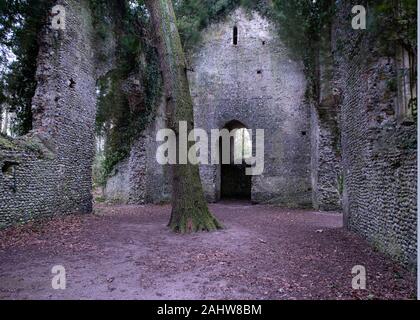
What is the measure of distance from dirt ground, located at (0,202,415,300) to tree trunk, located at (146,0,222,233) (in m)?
0.56

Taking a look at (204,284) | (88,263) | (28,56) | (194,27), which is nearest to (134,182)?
(28,56)

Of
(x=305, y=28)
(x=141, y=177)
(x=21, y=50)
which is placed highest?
(x=305, y=28)

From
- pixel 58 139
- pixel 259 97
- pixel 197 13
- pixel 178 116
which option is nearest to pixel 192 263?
pixel 178 116

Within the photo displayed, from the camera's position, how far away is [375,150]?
6387 millimetres

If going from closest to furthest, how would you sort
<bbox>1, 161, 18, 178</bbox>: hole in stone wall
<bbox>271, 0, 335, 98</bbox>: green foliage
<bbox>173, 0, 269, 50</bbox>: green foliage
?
<bbox>1, 161, 18, 178</bbox>: hole in stone wall, <bbox>271, 0, 335, 98</bbox>: green foliage, <bbox>173, 0, 269, 50</bbox>: green foliage

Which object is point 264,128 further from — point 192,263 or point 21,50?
point 192,263

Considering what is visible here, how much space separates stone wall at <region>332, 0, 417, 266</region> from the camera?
196 inches

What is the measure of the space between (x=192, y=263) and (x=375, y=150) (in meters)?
4.20

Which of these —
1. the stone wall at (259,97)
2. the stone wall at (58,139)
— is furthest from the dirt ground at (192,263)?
the stone wall at (259,97)

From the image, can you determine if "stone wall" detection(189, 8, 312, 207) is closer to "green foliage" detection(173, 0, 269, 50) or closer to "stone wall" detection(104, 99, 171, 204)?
"green foliage" detection(173, 0, 269, 50)

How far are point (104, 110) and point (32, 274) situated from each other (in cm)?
1130

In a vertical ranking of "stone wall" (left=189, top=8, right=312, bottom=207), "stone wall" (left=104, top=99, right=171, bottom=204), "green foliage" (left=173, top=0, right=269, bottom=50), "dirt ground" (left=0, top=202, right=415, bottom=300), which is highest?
"green foliage" (left=173, top=0, right=269, bottom=50)

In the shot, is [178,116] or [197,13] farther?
[197,13]

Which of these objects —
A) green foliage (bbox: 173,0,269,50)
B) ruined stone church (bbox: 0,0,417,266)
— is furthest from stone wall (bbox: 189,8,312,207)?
green foliage (bbox: 173,0,269,50)
